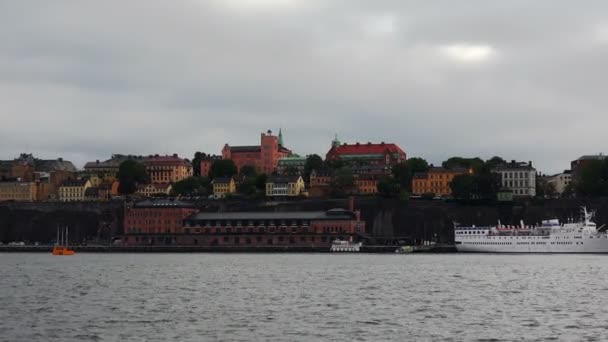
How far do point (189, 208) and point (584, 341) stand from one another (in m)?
93.9

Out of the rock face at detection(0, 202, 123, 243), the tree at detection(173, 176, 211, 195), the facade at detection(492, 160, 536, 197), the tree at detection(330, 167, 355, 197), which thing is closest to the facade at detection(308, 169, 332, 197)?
the tree at detection(330, 167, 355, 197)

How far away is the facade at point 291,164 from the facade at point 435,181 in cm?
2473

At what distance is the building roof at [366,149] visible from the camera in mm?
164625

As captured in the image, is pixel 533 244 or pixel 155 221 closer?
pixel 533 244

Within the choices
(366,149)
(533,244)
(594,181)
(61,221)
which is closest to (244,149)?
(366,149)

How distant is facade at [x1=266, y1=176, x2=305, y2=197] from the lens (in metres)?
139

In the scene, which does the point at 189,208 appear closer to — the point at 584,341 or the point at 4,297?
the point at 4,297

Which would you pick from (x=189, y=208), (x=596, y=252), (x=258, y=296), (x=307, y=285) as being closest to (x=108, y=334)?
(x=258, y=296)

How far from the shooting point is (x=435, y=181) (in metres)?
141

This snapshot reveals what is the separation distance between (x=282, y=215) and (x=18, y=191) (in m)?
54.1

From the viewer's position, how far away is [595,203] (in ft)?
388

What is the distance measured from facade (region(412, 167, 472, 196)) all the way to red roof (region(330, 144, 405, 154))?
73.2 ft

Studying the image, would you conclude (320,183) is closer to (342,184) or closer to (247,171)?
(342,184)

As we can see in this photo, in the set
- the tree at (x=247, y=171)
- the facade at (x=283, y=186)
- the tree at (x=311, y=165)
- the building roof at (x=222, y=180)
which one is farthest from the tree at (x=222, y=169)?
the facade at (x=283, y=186)
